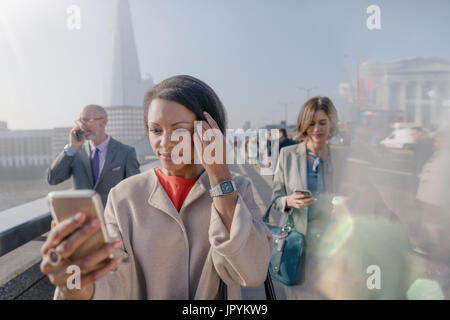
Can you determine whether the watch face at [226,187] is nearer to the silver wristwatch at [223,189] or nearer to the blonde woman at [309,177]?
the silver wristwatch at [223,189]

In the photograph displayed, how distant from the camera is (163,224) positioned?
3.51ft

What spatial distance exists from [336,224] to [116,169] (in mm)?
2054

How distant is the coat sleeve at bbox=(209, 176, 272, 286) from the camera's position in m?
0.94

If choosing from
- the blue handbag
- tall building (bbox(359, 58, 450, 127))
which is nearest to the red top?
the blue handbag

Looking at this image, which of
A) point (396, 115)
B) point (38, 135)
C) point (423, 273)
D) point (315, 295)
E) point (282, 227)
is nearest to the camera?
point (282, 227)

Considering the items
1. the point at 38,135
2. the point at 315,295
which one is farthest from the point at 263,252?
the point at 38,135

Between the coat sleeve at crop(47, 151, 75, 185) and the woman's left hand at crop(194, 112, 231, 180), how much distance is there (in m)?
2.20

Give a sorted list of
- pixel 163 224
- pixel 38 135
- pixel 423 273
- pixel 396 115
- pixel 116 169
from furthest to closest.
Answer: pixel 396 115 < pixel 38 135 < pixel 423 273 < pixel 116 169 < pixel 163 224

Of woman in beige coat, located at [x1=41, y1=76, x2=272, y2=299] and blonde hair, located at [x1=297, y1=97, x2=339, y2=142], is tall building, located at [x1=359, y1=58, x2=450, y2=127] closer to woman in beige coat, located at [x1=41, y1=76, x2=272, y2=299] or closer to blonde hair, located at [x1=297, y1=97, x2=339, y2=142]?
blonde hair, located at [x1=297, y1=97, x2=339, y2=142]

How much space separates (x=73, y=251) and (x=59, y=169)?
2275 millimetres

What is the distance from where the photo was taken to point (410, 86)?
19.5m

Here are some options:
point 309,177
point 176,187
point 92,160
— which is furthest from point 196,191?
point 92,160
